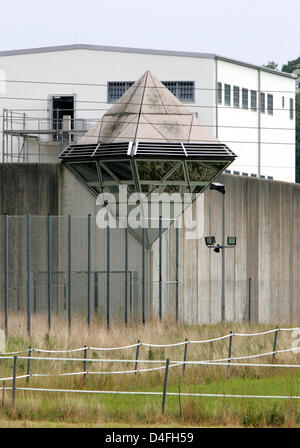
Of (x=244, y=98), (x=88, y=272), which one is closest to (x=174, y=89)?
(x=244, y=98)

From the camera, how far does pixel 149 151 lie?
34.6 m

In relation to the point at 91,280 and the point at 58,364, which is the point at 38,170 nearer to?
the point at 91,280

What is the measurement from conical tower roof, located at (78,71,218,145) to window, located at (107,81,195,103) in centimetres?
1488

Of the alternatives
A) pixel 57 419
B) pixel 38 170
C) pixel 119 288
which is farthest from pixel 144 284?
pixel 57 419

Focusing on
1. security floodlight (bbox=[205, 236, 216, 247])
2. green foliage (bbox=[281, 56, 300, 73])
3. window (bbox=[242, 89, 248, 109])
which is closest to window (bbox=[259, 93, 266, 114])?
window (bbox=[242, 89, 248, 109])

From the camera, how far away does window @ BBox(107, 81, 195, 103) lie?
168 ft

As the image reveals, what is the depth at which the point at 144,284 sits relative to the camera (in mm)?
34344

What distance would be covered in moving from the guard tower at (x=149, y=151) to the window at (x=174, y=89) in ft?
48.8

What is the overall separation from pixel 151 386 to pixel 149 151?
575 inches

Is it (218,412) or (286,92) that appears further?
(286,92)

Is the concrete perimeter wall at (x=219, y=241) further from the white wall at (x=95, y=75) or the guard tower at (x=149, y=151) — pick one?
the white wall at (x=95, y=75)

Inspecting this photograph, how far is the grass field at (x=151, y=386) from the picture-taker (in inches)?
683

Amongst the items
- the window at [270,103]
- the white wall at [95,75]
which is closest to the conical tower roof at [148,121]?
the white wall at [95,75]
